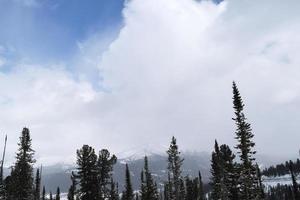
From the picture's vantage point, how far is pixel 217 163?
7588 centimetres

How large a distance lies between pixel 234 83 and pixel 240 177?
13604 millimetres

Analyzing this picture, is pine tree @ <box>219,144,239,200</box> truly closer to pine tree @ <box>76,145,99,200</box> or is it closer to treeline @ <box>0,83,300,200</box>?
treeline @ <box>0,83,300,200</box>

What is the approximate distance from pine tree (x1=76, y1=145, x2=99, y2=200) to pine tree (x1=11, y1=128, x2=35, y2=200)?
1670 centimetres

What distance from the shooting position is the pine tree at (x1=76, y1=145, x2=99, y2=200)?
5750 centimetres

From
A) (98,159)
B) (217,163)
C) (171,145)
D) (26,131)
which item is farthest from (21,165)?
(217,163)

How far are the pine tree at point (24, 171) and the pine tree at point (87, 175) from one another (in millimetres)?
16700

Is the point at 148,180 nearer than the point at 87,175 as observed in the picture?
No

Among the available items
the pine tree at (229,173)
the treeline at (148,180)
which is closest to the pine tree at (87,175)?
the treeline at (148,180)

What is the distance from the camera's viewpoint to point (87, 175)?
58.2 meters

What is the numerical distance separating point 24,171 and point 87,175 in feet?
58.6

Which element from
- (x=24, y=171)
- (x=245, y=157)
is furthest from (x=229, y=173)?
(x=24, y=171)

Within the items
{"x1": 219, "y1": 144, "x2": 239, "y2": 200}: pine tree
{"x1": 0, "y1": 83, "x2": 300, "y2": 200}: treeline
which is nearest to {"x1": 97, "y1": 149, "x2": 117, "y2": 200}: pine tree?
{"x1": 0, "y1": 83, "x2": 300, "y2": 200}: treeline

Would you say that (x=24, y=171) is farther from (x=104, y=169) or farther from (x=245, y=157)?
(x=245, y=157)

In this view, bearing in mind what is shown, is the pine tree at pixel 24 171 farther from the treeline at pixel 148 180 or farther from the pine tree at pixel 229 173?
the pine tree at pixel 229 173
